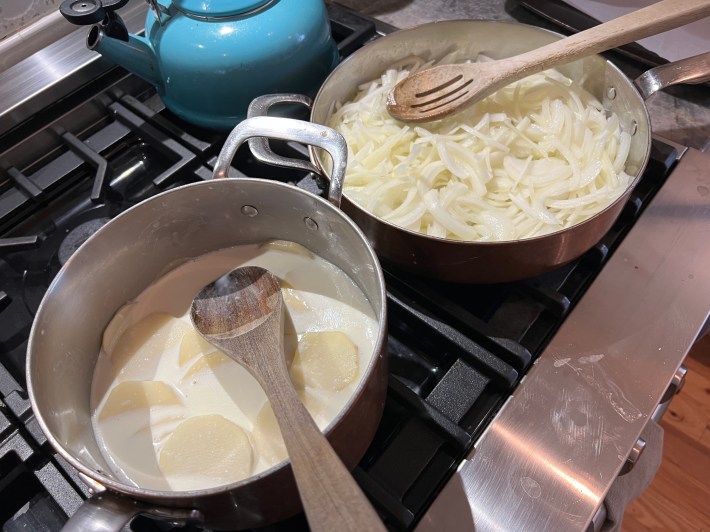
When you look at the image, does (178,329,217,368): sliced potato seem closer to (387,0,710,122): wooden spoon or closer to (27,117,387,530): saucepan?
(27,117,387,530): saucepan

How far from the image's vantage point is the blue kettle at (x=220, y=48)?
87 cm

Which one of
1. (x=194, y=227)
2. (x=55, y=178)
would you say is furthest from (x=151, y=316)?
(x=55, y=178)

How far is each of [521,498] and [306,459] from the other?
0.93ft

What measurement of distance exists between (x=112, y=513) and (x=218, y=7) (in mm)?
738

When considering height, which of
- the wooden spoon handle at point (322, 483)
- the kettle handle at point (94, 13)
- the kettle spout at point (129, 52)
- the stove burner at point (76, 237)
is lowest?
the stove burner at point (76, 237)

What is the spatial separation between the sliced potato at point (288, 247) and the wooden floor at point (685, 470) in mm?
1226

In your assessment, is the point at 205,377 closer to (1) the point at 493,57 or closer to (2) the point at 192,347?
(2) the point at 192,347

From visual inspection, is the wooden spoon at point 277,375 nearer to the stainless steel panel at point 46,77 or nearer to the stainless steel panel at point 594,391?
the stainless steel panel at point 594,391

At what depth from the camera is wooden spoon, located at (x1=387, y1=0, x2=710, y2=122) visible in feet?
2.56

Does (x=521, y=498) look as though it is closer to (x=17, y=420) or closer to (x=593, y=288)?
(x=593, y=288)

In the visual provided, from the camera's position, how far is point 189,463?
59 centimetres

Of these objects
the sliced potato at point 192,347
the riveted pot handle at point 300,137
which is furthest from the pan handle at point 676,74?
the sliced potato at point 192,347

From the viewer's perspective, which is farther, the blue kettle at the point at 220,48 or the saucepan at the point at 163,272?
the blue kettle at the point at 220,48

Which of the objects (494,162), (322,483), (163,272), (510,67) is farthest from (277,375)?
(510,67)
